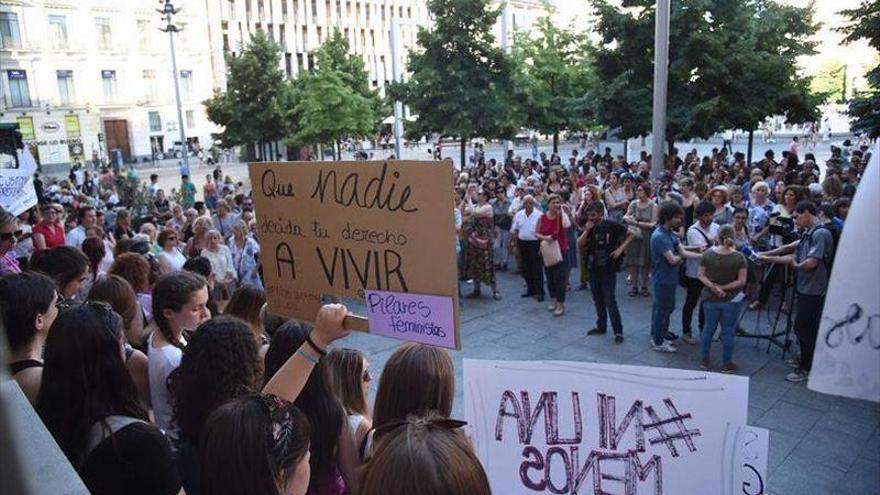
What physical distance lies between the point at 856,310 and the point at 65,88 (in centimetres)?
5584

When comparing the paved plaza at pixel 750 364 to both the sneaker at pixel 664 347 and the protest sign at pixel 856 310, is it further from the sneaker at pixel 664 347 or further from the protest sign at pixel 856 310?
the protest sign at pixel 856 310

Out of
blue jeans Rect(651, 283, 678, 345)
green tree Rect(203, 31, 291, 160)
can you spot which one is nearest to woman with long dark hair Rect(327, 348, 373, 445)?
blue jeans Rect(651, 283, 678, 345)

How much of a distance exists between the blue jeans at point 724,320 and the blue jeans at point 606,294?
3.97 ft

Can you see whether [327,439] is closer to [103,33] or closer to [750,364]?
[750,364]

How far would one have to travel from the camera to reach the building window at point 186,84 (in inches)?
A: 2119

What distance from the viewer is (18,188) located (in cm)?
800

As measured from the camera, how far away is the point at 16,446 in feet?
1.90

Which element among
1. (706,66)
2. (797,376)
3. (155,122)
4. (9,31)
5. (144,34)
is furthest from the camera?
(155,122)

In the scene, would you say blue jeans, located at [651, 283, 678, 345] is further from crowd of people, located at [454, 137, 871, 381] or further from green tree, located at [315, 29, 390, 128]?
green tree, located at [315, 29, 390, 128]

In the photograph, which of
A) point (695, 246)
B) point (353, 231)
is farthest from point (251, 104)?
point (353, 231)

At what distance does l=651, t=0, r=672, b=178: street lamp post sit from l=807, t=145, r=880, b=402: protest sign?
11952 millimetres

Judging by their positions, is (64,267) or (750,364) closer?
(64,267)

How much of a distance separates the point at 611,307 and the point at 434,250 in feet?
18.5

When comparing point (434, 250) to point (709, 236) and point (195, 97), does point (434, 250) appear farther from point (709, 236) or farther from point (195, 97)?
point (195, 97)
